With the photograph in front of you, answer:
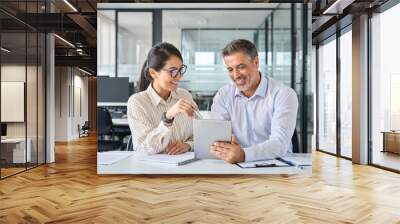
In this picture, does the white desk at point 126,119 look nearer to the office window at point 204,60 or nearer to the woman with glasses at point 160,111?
the woman with glasses at point 160,111

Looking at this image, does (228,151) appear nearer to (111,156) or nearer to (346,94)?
(111,156)

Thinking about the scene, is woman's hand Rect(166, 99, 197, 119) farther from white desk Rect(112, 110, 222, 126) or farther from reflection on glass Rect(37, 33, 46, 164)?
reflection on glass Rect(37, 33, 46, 164)

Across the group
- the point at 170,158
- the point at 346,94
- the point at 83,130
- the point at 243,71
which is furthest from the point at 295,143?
the point at 83,130

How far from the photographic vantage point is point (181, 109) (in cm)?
577

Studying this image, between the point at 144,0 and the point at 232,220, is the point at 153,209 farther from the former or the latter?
the point at 144,0

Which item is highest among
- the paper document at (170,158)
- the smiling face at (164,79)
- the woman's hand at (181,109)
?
the smiling face at (164,79)

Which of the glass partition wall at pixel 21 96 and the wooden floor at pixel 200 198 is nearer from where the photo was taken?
the wooden floor at pixel 200 198

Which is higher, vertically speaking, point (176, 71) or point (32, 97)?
point (176, 71)

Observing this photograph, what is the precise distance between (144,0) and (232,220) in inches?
175

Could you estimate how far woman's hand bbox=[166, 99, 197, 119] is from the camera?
5.75 metres

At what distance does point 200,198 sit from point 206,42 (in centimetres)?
241

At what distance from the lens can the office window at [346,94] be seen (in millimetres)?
8609

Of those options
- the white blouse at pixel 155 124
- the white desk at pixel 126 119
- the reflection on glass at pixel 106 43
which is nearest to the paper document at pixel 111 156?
the white blouse at pixel 155 124

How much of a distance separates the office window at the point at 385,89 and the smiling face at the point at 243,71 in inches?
108
